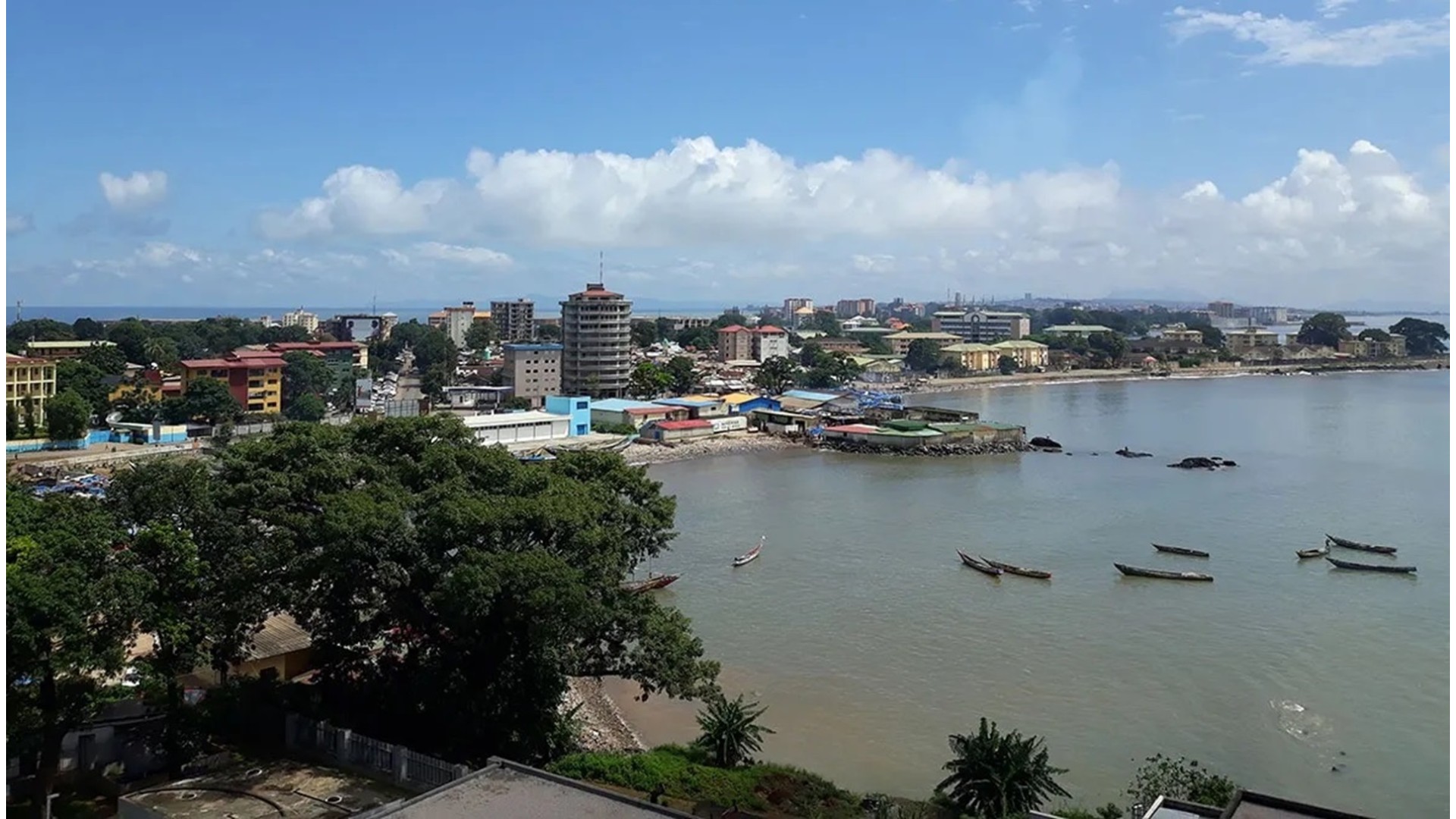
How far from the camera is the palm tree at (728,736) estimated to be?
4957 millimetres

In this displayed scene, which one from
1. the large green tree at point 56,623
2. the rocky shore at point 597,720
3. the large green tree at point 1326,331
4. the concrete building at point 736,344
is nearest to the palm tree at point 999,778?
the rocky shore at point 597,720

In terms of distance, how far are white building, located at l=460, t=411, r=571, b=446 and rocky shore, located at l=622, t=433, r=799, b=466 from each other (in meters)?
1.23

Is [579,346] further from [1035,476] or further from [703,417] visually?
[1035,476]

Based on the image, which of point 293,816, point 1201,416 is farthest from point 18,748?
point 1201,416

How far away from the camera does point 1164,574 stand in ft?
30.0

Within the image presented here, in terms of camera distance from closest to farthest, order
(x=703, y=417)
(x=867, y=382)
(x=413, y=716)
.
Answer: (x=413, y=716) < (x=703, y=417) < (x=867, y=382)

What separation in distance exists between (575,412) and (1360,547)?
38.7 feet

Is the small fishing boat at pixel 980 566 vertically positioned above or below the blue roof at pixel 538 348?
below

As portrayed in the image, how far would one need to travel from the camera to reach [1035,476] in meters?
14.9

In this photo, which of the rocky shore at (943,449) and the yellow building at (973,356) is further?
the yellow building at (973,356)

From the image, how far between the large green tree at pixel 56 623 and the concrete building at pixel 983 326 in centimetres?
4249

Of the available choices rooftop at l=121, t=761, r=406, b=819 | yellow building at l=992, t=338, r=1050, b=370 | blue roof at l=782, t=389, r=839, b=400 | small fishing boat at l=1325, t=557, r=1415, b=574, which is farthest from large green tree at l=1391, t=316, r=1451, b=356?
rooftop at l=121, t=761, r=406, b=819

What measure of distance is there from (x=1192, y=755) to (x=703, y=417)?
49.7 feet

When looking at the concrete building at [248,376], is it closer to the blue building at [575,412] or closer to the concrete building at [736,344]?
the blue building at [575,412]
